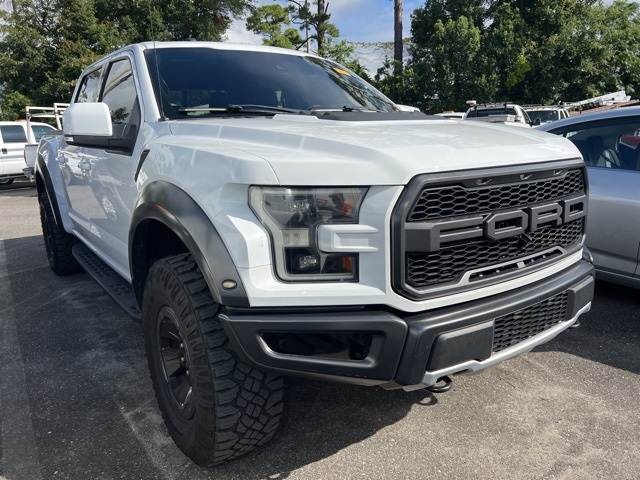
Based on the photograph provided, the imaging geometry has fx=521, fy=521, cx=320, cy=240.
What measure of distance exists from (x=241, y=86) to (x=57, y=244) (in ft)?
9.93

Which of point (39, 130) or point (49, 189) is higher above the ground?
point (39, 130)

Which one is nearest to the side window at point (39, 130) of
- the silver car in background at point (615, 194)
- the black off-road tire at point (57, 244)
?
the black off-road tire at point (57, 244)

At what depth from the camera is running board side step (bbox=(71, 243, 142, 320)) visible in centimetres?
300

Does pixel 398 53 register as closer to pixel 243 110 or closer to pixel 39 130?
pixel 39 130

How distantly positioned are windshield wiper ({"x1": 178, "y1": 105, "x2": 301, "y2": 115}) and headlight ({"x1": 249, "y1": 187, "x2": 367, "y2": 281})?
1.09 m

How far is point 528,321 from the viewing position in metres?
2.19

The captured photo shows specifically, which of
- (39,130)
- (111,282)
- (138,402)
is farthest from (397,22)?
(138,402)

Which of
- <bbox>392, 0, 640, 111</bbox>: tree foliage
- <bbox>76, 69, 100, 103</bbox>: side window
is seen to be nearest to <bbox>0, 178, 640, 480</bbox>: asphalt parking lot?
<bbox>76, 69, 100, 103</bbox>: side window

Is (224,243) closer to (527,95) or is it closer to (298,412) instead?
(298,412)

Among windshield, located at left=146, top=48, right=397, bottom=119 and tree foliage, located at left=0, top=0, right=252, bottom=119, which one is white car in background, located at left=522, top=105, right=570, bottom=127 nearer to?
windshield, located at left=146, top=48, right=397, bottom=119

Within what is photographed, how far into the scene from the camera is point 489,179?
1953 mm

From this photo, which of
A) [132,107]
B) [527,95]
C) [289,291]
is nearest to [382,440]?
[289,291]

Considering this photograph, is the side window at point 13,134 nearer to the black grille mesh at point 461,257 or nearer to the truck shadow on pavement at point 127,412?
the truck shadow on pavement at point 127,412

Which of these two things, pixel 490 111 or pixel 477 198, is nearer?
pixel 477 198
